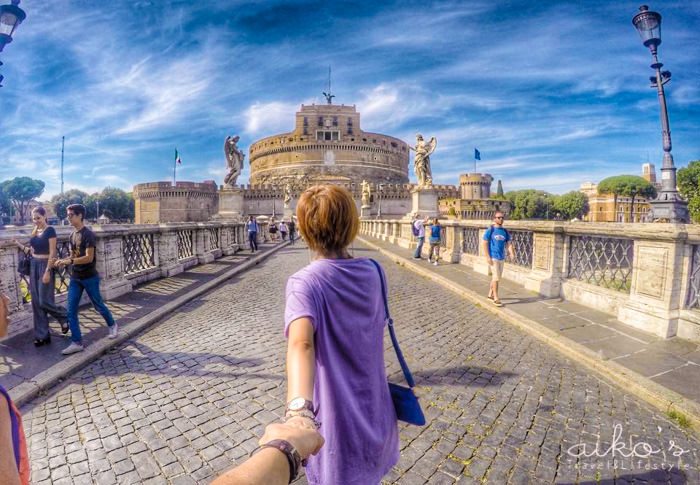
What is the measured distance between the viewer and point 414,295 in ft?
25.2

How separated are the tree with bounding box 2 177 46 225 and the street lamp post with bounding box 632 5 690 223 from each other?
9183cm

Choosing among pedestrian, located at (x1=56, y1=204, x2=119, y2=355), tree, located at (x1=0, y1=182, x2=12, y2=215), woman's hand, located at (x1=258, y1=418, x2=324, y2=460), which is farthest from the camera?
tree, located at (x1=0, y1=182, x2=12, y2=215)

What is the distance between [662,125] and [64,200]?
8913 centimetres

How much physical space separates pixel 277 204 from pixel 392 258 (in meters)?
55.8

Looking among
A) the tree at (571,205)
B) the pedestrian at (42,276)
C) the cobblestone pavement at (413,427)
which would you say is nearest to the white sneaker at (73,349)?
the cobblestone pavement at (413,427)

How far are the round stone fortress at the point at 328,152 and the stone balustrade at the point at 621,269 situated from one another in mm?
70900

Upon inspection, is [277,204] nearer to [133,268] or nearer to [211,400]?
[133,268]

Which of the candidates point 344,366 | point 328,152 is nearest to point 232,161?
point 344,366

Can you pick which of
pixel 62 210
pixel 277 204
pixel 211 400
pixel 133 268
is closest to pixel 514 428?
pixel 211 400

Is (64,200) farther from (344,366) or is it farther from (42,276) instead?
(344,366)

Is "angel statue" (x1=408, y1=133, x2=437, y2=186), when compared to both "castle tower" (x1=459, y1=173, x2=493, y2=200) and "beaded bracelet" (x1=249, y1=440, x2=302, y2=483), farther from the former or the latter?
"castle tower" (x1=459, y1=173, x2=493, y2=200)

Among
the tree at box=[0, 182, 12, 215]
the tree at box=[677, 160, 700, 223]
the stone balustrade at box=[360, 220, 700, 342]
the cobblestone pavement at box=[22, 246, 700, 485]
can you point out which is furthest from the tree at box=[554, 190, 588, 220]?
the tree at box=[0, 182, 12, 215]

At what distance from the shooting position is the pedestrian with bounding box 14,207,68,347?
4543mm

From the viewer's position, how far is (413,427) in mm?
2885
